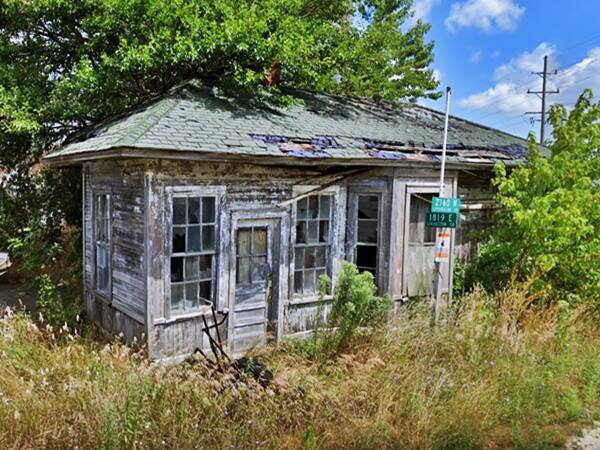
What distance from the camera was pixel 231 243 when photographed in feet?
23.5

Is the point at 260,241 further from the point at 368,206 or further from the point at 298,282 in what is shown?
the point at 368,206

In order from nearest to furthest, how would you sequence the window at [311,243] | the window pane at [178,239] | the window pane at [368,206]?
the window pane at [178,239] < the window at [311,243] < the window pane at [368,206]

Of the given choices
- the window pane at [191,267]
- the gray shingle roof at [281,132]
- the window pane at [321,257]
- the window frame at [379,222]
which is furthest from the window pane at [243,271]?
the window frame at [379,222]

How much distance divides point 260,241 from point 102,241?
2.82 meters

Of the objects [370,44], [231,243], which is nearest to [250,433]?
[231,243]

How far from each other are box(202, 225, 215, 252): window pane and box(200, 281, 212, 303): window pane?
518mm

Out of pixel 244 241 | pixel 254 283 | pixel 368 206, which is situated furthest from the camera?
pixel 368 206

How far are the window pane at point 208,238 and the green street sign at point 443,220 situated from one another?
322cm

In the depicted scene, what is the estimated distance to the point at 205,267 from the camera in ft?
23.2

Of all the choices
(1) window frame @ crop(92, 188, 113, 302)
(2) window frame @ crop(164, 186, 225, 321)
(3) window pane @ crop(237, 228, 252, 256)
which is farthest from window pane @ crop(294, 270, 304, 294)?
(1) window frame @ crop(92, 188, 113, 302)

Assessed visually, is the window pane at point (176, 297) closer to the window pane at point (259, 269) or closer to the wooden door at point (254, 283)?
the wooden door at point (254, 283)

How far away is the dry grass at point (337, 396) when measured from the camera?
14.4 feet

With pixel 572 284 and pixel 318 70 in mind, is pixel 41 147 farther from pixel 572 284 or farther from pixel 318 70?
pixel 572 284

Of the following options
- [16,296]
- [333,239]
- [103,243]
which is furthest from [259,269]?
[16,296]
